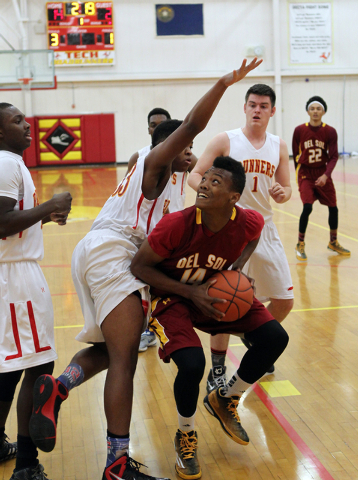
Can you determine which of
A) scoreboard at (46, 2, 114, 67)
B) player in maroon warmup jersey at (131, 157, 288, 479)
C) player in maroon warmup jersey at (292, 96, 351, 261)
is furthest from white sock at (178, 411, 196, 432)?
scoreboard at (46, 2, 114, 67)

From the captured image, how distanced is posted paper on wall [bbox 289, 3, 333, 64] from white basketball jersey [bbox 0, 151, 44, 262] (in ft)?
64.9

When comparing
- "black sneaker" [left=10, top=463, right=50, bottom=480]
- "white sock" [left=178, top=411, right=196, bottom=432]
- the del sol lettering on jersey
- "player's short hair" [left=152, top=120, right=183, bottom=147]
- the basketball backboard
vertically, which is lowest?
"black sneaker" [left=10, top=463, right=50, bottom=480]

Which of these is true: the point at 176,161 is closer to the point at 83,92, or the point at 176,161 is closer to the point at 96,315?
the point at 96,315

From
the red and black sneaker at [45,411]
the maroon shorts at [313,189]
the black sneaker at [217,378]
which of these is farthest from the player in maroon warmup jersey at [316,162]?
the red and black sneaker at [45,411]

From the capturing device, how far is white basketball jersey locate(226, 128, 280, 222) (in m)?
3.65

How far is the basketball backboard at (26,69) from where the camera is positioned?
15.8 meters

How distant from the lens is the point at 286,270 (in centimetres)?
368

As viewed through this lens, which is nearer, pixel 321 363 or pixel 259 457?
pixel 259 457

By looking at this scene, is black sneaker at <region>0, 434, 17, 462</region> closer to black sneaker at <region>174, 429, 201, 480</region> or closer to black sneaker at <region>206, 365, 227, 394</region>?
black sneaker at <region>174, 429, 201, 480</region>

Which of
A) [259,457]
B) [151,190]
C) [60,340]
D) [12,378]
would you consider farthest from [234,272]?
[60,340]

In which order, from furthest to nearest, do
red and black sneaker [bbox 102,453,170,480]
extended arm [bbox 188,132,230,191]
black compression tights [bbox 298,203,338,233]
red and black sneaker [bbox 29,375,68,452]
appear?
black compression tights [bbox 298,203,338,233] → extended arm [bbox 188,132,230,191] → red and black sneaker [bbox 102,453,170,480] → red and black sneaker [bbox 29,375,68,452]

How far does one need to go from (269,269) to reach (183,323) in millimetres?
1159

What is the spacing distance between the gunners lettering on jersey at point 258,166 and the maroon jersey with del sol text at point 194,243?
815 millimetres

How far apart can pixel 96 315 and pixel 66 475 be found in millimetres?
773
